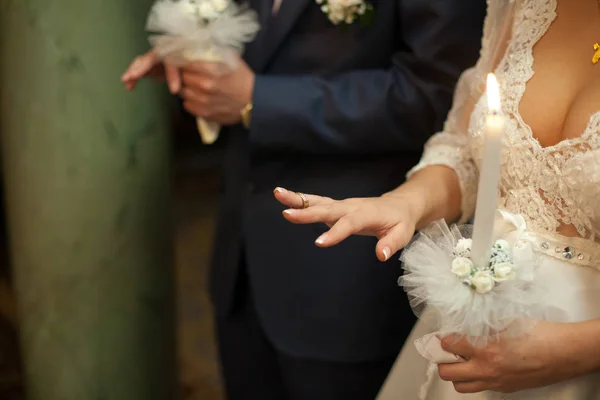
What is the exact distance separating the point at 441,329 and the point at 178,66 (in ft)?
2.22

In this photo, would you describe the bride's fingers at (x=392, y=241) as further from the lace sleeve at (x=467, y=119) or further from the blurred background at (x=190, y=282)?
the blurred background at (x=190, y=282)

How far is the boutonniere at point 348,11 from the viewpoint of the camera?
103 cm

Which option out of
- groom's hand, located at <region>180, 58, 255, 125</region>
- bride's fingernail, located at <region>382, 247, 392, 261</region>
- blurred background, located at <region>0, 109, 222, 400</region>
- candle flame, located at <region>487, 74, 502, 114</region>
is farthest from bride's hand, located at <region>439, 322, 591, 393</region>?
blurred background, located at <region>0, 109, 222, 400</region>

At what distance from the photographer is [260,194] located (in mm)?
1203

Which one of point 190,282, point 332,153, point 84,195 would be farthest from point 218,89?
point 190,282

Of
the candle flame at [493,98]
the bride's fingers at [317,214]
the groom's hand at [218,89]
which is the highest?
the candle flame at [493,98]

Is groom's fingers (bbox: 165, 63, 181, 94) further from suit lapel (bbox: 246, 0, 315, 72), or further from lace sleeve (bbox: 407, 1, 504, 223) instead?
lace sleeve (bbox: 407, 1, 504, 223)

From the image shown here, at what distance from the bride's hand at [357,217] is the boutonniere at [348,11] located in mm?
376

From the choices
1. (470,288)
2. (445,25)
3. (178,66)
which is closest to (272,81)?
(178,66)

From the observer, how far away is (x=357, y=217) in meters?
0.72

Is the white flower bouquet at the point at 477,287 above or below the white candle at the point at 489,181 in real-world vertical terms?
below

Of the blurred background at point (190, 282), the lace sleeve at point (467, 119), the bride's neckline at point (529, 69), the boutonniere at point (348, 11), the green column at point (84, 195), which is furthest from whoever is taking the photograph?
the blurred background at point (190, 282)

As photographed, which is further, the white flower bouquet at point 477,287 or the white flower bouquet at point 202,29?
the white flower bouquet at point 202,29

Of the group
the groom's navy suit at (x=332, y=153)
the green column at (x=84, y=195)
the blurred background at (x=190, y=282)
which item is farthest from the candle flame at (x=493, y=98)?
the blurred background at (x=190, y=282)
